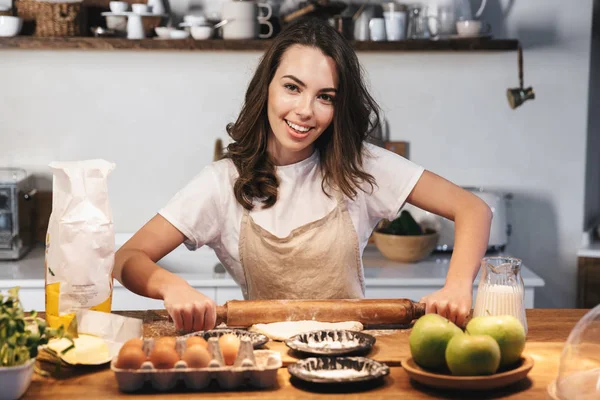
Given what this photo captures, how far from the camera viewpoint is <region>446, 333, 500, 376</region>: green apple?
1236mm

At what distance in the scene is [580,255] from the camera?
333 cm

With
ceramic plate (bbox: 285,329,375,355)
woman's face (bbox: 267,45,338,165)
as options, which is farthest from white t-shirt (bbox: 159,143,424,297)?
ceramic plate (bbox: 285,329,375,355)

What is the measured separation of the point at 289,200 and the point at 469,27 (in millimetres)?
1456

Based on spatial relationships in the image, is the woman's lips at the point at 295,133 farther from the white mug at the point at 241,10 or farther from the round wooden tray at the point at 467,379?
the white mug at the point at 241,10

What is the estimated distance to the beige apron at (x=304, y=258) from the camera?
6.47ft

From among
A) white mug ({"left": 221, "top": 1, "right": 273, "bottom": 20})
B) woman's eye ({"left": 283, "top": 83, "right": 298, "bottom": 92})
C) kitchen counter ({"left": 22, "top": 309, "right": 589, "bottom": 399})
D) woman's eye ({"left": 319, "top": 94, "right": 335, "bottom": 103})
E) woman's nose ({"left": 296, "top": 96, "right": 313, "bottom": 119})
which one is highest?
white mug ({"left": 221, "top": 1, "right": 273, "bottom": 20})

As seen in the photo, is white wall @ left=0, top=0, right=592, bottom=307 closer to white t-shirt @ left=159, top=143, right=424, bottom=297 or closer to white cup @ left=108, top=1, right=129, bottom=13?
white cup @ left=108, top=1, right=129, bottom=13

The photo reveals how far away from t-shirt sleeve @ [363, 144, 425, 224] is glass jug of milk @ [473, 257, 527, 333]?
1.58 feet

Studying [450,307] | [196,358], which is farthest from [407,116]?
[196,358]

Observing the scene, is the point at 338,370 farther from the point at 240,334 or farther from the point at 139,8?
the point at 139,8

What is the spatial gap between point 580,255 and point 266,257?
1.82 metres

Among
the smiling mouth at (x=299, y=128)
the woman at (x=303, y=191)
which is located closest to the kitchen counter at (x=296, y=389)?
the woman at (x=303, y=191)

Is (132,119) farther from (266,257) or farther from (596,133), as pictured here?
(596,133)

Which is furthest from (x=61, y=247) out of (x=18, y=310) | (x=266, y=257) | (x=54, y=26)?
(x=54, y=26)
